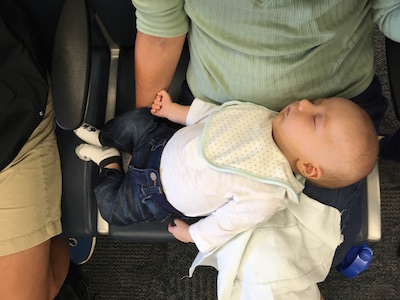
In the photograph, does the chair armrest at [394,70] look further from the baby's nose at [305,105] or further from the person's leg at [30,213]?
the person's leg at [30,213]

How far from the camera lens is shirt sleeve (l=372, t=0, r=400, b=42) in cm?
91

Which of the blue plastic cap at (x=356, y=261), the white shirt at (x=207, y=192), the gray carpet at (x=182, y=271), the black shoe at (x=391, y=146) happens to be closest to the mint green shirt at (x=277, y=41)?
the white shirt at (x=207, y=192)

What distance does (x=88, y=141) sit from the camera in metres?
1.14

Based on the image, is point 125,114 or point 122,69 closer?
point 125,114

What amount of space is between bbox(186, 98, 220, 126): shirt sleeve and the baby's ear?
0.23 metres

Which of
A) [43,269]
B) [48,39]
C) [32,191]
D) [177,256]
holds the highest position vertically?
[48,39]

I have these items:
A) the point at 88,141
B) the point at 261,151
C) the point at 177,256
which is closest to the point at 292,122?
the point at 261,151

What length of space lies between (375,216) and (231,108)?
44 cm

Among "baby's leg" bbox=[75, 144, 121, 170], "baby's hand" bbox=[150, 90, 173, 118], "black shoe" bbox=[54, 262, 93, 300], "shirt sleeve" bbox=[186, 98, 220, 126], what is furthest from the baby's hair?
"black shoe" bbox=[54, 262, 93, 300]

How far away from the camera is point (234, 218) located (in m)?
0.94

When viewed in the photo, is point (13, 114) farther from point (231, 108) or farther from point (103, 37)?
point (231, 108)

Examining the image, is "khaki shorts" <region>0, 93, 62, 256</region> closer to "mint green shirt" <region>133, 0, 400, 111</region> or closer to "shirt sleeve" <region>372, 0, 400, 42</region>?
"mint green shirt" <region>133, 0, 400, 111</region>

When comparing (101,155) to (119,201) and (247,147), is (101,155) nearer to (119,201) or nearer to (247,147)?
(119,201)

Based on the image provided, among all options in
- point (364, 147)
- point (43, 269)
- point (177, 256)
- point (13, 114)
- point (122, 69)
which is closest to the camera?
point (364, 147)
